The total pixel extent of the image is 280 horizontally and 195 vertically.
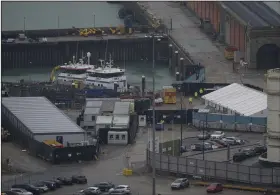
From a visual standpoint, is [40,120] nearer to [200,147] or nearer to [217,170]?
[200,147]

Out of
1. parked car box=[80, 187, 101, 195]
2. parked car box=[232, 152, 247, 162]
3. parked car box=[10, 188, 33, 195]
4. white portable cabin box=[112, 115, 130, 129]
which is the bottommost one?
parked car box=[80, 187, 101, 195]

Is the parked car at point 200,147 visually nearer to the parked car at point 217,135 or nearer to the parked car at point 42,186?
the parked car at point 217,135

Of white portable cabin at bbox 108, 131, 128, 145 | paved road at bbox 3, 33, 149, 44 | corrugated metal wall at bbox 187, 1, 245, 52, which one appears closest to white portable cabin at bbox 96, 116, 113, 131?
white portable cabin at bbox 108, 131, 128, 145

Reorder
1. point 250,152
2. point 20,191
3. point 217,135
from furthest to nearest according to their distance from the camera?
point 217,135 → point 250,152 → point 20,191

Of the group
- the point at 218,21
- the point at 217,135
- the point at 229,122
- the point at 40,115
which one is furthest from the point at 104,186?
the point at 218,21

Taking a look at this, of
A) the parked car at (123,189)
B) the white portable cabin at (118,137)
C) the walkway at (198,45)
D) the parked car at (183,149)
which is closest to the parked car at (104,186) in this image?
the parked car at (123,189)

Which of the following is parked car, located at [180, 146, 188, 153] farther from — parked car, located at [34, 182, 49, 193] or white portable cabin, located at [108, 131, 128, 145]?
parked car, located at [34, 182, 49, 193]

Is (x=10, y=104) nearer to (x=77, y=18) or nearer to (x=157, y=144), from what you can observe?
(x=157, y=144)
